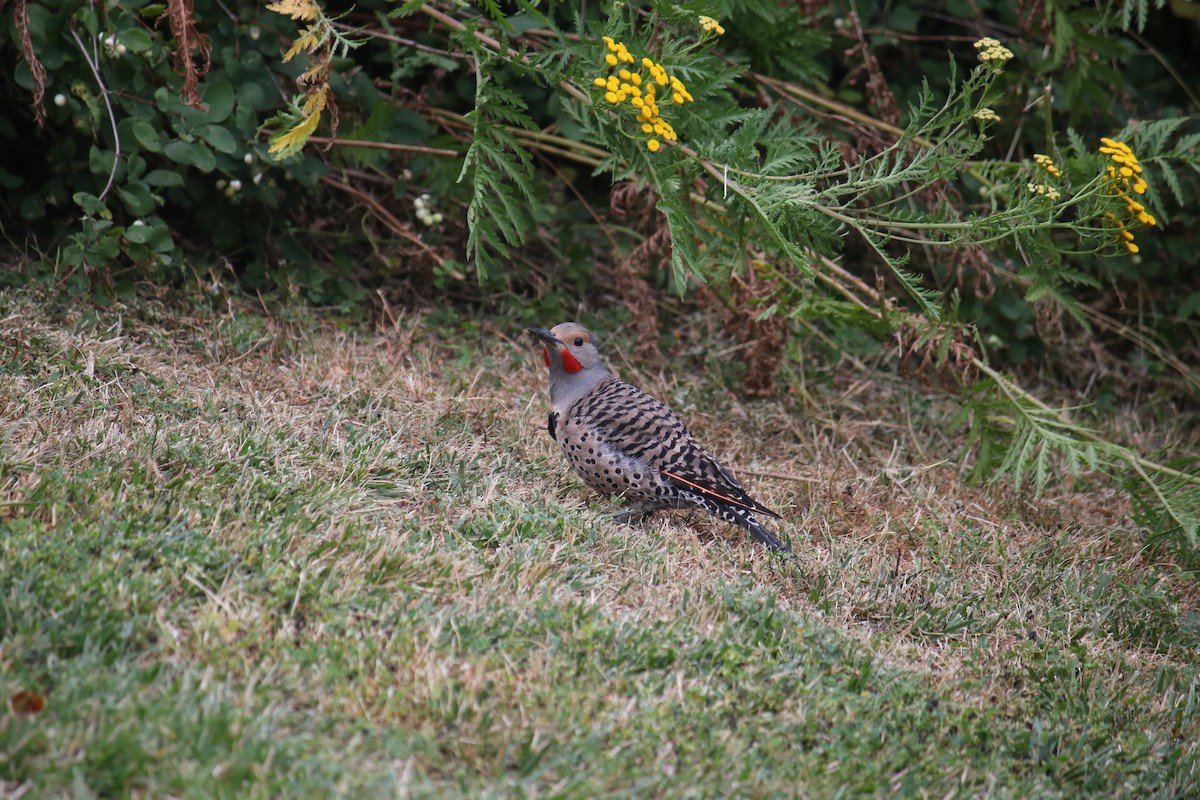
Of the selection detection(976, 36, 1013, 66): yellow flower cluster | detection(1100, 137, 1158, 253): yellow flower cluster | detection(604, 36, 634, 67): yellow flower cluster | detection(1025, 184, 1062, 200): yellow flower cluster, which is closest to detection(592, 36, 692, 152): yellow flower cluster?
detection(604, 36, 634, 67): yellow flower cluster

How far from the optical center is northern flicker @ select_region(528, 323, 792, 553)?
427 centimetres

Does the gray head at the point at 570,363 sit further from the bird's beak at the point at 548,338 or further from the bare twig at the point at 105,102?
the bare twig at the point at 105,102

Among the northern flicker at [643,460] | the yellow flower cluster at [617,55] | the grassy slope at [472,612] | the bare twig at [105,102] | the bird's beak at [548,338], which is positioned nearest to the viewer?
the grassy slope at [472,612]

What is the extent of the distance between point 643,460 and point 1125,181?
6.43ft

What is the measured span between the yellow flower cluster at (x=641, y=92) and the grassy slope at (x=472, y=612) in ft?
4.40

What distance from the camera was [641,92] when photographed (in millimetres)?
4055

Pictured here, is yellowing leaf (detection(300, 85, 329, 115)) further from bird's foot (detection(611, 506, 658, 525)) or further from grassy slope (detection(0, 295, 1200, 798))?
bird's foot (detection(611, 506, 658, 525))

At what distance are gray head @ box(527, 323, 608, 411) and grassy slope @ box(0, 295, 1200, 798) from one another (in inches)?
10.3

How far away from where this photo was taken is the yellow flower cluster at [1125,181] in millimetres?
4023

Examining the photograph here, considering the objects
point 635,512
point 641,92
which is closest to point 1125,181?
point 641,92

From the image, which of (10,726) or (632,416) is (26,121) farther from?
(10,726)

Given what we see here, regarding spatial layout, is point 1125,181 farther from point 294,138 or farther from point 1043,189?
point 294,138

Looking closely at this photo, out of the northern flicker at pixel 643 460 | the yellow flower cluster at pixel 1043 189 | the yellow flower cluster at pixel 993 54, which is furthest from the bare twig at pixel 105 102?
the yellow flower cluster at pixel 1043 189

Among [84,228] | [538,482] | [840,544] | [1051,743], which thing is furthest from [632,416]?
[84,228]
